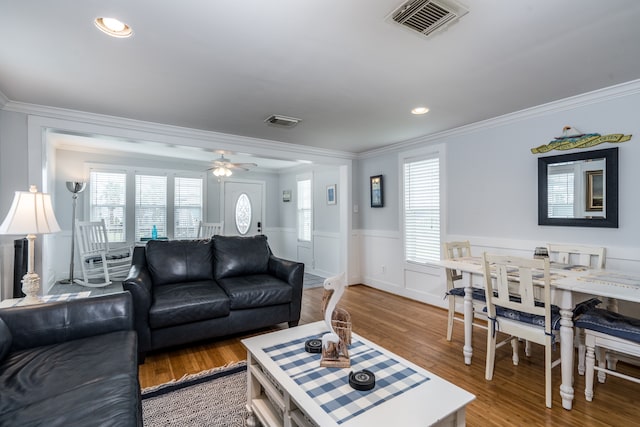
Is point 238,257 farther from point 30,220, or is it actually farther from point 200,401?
point 30,220

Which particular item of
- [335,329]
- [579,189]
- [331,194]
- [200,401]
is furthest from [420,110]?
[200,401]

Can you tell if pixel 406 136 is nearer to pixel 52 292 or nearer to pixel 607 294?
pixel 607 294

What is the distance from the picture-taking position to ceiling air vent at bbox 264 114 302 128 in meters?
3.30

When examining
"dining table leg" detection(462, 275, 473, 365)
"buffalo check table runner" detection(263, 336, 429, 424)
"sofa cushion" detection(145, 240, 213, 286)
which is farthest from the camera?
"sofa cushion" detection(145, 240, 213, 286)

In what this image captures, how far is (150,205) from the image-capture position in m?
5.83

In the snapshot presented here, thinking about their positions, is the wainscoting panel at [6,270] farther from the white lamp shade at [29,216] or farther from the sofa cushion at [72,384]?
the sofa cushion at [72,384]

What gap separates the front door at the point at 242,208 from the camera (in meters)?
6.75

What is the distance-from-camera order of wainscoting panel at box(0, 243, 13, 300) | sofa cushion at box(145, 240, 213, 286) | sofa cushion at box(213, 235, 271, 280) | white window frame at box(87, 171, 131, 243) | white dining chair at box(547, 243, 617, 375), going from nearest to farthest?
1. white dining chair at box(547, 243, 617, 375)
2. wainscoting panel at box(0, 243, 13, 300)
3. sofa cushion at box(145, 240, 213, 286)
4. sofa cushion at box(213, 235, 271, 280)
5. white window frame at box(87, 171, 131, 243)

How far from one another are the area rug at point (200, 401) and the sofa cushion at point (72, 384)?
0.49 meters

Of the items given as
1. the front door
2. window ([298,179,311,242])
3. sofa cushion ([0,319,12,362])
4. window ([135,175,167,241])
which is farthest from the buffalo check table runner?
the front door

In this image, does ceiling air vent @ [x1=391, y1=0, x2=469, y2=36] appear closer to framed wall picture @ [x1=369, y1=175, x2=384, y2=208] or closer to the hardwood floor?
the hardwood floor

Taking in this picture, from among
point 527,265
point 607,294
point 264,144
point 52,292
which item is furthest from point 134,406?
point 52,292

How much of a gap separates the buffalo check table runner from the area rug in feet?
1.83

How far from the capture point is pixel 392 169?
4.69 m
